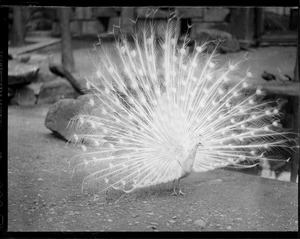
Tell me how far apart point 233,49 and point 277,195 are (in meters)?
0.71

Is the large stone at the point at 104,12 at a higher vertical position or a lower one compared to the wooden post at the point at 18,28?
higher

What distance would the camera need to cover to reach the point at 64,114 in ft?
11.3

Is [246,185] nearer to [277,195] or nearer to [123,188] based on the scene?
[277,195]

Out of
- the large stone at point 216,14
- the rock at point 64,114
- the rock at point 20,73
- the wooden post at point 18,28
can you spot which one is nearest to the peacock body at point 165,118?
the rock at point 64,114

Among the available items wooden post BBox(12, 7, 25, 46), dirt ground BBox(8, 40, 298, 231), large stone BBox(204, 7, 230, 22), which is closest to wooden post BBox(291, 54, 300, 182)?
dirt ground BBox(8, 40, 298, 231)

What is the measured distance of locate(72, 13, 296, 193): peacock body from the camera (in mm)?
3447

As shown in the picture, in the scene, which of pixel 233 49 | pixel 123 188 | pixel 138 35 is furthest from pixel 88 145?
pixel 233 49

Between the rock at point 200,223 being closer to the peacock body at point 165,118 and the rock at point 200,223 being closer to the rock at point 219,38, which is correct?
the peacock body at point 165,118

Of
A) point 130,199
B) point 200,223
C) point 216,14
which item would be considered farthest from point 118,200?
point 216,14

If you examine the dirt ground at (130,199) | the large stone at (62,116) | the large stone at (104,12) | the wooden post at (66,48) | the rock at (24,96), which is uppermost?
the large stone at (104,12)

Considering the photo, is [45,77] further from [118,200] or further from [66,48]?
[118,200]

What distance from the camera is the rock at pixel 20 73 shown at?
342 cm

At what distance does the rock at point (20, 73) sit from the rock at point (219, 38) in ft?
2.51

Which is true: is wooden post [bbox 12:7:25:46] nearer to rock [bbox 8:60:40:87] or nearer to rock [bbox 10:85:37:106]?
rock [bbox 8:60:40:87]
